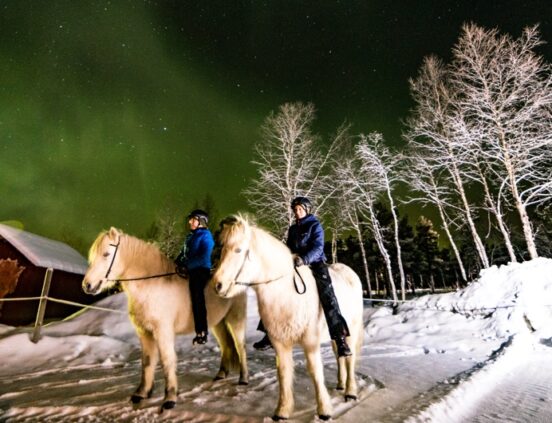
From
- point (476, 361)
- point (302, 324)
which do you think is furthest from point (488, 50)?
point (302, 324)

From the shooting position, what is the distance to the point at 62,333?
980cm

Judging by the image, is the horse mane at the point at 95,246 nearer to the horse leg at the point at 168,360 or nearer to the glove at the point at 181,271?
the glove at the point at 181,271

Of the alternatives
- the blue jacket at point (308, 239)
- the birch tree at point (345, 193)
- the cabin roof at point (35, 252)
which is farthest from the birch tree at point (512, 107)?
the cabin roof at point (35, 252)

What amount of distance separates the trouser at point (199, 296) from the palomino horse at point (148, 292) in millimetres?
95

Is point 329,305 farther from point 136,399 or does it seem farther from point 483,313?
point 483,313

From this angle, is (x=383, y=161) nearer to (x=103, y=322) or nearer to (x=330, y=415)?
(x=103, y=322)

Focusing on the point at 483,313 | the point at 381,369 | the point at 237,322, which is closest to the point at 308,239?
the point at 237,322

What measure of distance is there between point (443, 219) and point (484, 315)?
9377mm

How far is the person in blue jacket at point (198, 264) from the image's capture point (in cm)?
431

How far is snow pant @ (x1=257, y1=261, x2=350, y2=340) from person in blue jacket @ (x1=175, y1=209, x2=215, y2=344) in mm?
1156

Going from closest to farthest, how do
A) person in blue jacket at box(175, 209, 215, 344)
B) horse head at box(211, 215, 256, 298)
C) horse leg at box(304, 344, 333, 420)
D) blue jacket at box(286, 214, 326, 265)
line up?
horse head at box(211, 215, 256, 298)
horse leg at box(304, 344, 333, 420)
blue jacket at box(286, 214, 326, 265)
person in blue jacket at box(175, 209, 215, 344)

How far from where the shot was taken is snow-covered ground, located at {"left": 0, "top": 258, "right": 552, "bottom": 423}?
3.49 meters

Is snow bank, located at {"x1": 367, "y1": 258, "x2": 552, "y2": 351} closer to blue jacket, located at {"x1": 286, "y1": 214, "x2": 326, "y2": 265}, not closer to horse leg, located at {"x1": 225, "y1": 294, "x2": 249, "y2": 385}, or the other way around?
horse leg, located at {"x1": 225, "y1": 294, "x2": 249, "y2": 385}

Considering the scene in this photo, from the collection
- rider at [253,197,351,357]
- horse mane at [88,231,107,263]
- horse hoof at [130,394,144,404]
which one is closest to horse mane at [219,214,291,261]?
rider at [253,197,351,357]
